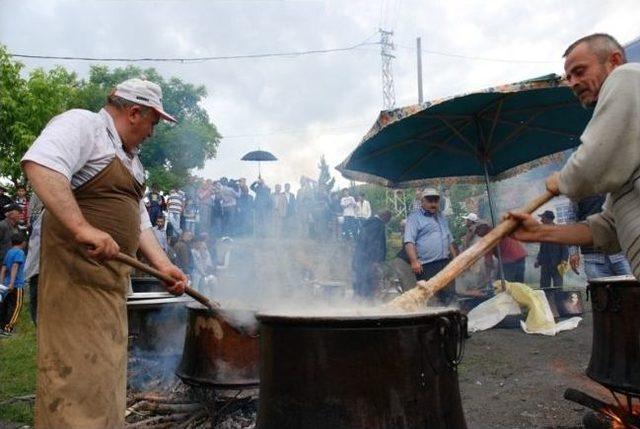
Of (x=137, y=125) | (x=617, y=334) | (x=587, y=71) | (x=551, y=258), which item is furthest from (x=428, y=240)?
(x=137, y=125)

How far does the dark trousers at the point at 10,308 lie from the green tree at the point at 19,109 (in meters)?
16.4

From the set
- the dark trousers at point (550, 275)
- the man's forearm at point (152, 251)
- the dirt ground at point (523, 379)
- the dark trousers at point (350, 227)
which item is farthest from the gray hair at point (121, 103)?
the dark trousers at point (350, 227)

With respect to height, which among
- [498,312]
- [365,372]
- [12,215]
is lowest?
[498,312]

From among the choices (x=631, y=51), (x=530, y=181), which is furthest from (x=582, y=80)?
(x=530, y=181)

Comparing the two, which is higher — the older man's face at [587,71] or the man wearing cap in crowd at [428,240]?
the older man's face at [587,71]

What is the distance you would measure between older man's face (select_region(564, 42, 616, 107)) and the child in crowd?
28.6 feet

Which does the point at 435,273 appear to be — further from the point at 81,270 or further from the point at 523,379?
the point at 81,270

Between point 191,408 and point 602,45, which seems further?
point 191,408

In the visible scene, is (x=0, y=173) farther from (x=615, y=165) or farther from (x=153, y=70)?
(x=615, y=165)

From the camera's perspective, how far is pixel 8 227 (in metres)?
10.2

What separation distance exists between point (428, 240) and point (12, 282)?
7.10 m

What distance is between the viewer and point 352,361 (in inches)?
95.2

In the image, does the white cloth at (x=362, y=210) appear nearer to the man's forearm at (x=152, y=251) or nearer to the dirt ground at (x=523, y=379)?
the dirt ground at (x=523, y=379)

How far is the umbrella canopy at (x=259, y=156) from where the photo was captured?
19312 millimetres
